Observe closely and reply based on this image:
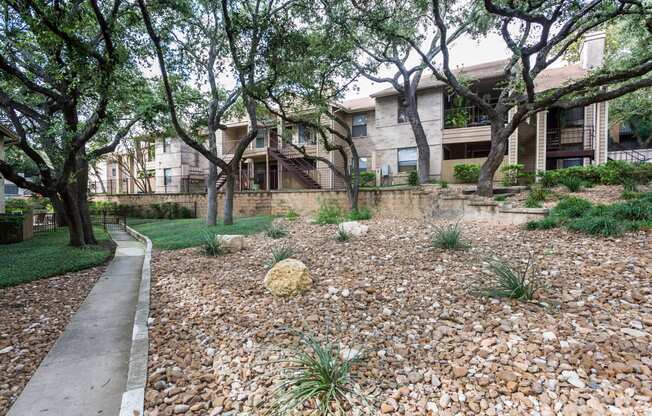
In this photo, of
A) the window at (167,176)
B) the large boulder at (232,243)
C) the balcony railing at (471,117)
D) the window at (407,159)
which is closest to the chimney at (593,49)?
the balcony railing at (471,117)

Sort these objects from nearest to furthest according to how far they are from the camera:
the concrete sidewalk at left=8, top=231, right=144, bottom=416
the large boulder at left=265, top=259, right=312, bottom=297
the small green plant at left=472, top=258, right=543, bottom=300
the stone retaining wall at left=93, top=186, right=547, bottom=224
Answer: the concrete sidewalk at left=8, top=231, right=144, bottom=416 → the small green plant at left=472, top=258, right=543, bottom=300 → the large boulder at left=265, top=259, right=312, bottom=297 → the stone retaining wall at left=93, top=186, right=547, bottom=224

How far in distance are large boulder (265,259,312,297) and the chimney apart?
16140 mm

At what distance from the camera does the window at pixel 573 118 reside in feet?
46.2

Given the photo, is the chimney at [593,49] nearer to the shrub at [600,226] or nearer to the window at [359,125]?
the window at [359,125]

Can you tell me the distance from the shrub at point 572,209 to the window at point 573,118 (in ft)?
35.8

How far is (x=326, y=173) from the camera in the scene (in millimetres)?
18156

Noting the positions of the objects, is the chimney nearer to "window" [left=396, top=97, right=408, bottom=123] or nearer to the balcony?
the balcony

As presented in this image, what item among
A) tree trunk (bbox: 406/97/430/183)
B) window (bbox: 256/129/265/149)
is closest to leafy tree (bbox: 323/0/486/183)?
tree trunk (bbox: 406/97/430/183)

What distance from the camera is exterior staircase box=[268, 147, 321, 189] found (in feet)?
58.2

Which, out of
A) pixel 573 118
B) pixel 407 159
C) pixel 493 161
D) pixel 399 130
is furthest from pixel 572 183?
pixel 399 130

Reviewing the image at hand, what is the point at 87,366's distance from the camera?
9.36ft

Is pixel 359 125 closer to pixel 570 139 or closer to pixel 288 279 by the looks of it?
pixel 570 139

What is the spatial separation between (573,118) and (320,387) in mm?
17902

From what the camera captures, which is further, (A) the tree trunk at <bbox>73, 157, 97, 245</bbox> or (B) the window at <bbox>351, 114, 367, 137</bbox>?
(B) the window at <bbox>351, 114, 367, 137</bbox>
